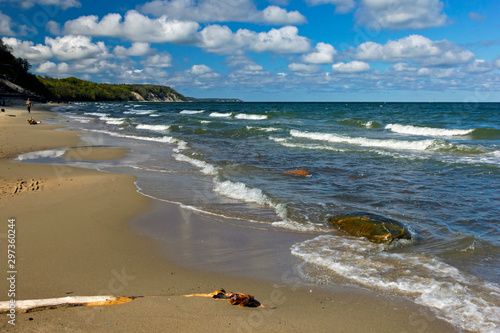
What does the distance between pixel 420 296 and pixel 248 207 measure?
3942mm

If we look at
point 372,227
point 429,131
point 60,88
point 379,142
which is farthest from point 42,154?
point 60,88

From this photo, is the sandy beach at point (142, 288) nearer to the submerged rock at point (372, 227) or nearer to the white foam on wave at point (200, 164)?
the submerged rock at point (372, 227)

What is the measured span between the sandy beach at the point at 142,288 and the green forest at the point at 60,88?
66.4 metres

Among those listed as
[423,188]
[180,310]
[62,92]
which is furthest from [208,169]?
[62,92]

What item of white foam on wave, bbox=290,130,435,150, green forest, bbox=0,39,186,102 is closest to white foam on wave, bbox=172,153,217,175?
white foam on wave, bbox=290,130,435,150

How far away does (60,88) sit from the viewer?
10594cm

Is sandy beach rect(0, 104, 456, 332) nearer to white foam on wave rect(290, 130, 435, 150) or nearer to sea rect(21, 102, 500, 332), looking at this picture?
sea rect(21, 102, 500, 332)

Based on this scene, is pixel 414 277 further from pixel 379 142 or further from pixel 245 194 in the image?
pixel 379 142

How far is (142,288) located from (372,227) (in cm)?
374

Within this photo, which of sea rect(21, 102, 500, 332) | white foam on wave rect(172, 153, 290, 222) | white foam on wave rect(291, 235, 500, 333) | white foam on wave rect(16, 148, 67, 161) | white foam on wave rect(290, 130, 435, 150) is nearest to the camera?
white foam on wave rect(291, 235, 500, 333)

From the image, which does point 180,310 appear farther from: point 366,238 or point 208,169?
point 208,169

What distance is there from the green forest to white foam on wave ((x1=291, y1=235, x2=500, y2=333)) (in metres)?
69.3

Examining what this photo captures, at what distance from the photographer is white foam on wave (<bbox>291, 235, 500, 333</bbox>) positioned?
11.5 ft

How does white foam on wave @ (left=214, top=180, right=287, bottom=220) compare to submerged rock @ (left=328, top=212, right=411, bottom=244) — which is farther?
white foam on wave @ (left=214, top=180, right=287, bottom=220)
